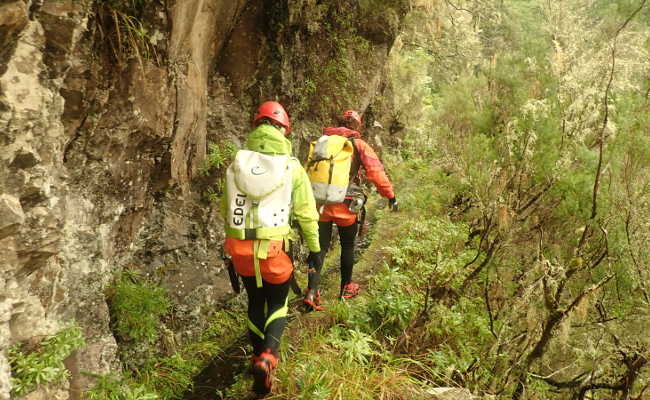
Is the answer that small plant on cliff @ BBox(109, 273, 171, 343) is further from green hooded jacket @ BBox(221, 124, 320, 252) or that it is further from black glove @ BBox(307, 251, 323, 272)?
black glove @ BBox(307, 251, 323, 272)

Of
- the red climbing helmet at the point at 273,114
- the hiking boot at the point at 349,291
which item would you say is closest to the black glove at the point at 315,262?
the hiking boot at the point at 349,291

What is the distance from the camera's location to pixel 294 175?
12.2 feet

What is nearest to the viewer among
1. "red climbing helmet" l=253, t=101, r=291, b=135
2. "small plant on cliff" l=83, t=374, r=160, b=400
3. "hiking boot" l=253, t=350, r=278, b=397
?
"small plant on cliff" l=83, t=374, r=160, b=400

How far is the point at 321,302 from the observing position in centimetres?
559

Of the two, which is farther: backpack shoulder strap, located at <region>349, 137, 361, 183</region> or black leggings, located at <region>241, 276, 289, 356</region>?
backpack shoulder strap, located at <region>349, 137, 361, 183</region>

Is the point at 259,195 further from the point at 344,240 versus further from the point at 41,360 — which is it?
the point at 344,240

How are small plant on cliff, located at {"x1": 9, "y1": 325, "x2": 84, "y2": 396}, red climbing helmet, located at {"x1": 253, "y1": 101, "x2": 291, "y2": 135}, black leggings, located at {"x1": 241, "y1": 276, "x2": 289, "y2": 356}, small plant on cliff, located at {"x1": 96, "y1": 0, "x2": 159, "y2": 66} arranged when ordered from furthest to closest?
1. red climbing helmet, located at {"x1": 253, "y1": 101, "x2": 291, "y2": 135}
2. black leggings, located at {"x1": 241, "y1": 276, "x2": 289, "y2": 356}
3. small plant on cliff, located at {"x1": 96, "y1": 0, "x2": 159, "y2": 66}
4. small plant on cliff, located at {"x1": 9, "y1": 325, "x2": 84, "y2": 396}

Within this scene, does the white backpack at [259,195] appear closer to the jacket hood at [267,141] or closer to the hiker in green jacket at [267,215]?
the hiker in green jacket at [267,215]

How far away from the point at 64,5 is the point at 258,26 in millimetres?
3789

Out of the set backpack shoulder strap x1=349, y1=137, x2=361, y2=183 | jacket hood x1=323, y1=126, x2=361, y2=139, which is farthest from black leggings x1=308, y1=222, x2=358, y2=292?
jacket hood x1=323, y1=126, x2=361, y2=139

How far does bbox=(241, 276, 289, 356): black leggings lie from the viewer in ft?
12.1

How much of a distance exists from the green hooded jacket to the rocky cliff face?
129 cm

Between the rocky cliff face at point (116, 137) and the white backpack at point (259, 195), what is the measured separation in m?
1.33

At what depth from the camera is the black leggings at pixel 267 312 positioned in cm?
369
